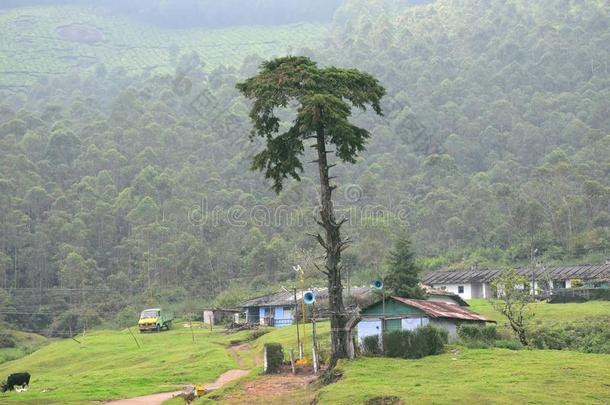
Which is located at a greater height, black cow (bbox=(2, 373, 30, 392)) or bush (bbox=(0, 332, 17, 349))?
bush (bbox=(0, 332, 17, 349))

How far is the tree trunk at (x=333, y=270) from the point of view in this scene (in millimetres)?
32719

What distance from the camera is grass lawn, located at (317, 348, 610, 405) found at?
22906mm

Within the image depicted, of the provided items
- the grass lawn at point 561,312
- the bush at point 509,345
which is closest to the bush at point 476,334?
the bush at point 509,345

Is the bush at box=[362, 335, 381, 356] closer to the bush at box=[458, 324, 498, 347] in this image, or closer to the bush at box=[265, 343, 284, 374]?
the bush at box=[265, 343, 284, 374]

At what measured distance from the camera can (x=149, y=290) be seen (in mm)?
96438

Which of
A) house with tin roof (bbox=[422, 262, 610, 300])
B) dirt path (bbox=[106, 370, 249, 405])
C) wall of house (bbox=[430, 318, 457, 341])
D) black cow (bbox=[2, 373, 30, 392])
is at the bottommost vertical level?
dirt path (bbox=[106, 370, 249, 405])

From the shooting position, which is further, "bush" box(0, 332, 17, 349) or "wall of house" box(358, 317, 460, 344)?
"bush" box(0, 332, 17, 349)

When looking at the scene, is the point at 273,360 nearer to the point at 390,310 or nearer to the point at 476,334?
the point at 390,310

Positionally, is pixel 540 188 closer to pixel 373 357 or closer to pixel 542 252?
pixel 542 252

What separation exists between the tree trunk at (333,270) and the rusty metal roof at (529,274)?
43.3m

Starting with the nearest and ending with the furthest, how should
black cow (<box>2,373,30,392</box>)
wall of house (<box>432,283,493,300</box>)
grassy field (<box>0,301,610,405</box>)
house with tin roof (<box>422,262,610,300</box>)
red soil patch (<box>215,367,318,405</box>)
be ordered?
grassy field (<box>0,301,610,405</box>)
red soil patch (<box>215,367,318,405</box>)
black cow (<box>2,373,30,392</box>)
house with tin roof (<box>422,262,610,300</box>)
wall of house (<box>432,283,493,300</box>)

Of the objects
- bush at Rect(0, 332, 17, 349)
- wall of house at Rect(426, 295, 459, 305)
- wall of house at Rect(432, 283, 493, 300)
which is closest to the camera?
wall of house at Rect(426, 295, 459, 305)

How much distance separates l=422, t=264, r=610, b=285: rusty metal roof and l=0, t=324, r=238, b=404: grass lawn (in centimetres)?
2997

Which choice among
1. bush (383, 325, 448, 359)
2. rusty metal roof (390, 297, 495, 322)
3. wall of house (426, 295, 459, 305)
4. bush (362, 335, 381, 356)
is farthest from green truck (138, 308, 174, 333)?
bush (383, 325, 448, 359)
